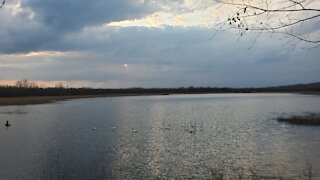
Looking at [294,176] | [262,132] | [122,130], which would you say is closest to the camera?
[294,176]

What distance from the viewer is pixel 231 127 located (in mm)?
37938

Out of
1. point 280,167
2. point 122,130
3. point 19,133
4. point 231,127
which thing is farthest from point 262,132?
point 19,133

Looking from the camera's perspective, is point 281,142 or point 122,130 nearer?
point 281,142

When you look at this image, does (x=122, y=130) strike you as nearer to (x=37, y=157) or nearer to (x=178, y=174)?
(x=37, y=157)

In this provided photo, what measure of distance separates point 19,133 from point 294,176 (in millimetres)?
24379

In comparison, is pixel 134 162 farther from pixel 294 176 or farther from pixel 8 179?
pixel 294 176

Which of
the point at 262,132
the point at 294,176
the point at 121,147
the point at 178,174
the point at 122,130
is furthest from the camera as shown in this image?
the point at 122,130

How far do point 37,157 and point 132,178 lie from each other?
734cm

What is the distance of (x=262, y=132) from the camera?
109ft

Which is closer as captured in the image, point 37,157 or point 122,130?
point 37,157

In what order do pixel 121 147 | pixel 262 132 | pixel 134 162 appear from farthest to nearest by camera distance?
pixel 262 132 < pixel 121 147 < pixel 134 162

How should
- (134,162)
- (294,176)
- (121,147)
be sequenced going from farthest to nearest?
1. (121,147)
2. (134,162)
3. (294,176)

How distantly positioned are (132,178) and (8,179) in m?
4.96

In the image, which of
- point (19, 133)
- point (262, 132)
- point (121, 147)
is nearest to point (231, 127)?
point (262, 132)
